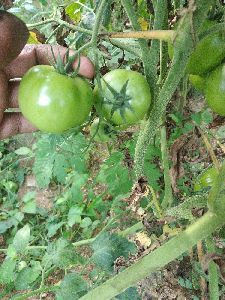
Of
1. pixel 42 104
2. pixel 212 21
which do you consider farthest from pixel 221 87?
pixel 42 104

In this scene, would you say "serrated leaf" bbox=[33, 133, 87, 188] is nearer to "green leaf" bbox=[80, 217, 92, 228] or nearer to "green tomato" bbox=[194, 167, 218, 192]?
"green tomato" bbox=[194, 167, 218, 192]

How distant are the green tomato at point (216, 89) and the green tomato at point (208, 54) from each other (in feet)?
0.06

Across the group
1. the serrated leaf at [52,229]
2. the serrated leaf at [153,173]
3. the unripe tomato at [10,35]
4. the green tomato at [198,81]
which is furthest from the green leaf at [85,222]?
the unripe tomato at [10,35]

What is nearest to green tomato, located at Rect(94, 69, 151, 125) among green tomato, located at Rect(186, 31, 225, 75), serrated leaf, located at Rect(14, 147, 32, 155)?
green tomato, located at Rect(186, 31, 225, 75)

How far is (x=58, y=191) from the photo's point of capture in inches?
117

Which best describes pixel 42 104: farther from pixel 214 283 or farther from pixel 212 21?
pixel 214 283

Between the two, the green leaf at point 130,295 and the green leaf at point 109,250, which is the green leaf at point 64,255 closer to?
the green leaf at point 109,250

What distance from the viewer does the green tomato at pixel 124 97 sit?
1004 mm

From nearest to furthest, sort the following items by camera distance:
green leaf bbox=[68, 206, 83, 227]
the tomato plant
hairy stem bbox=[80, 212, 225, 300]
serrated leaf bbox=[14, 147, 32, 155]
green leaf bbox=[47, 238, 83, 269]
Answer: hairy stem bbox=[80, 212, 225, 300], the tomato plant, green leaf bbox=[47, 238, 83, 269], green leaf bbox=[68, 206, 83, 227], serrated leaf bbox=[14, 147, 32, 155]

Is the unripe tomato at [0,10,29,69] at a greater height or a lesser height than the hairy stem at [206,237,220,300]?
greater

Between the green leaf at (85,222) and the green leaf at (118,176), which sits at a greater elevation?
the green leaf at (118,176)

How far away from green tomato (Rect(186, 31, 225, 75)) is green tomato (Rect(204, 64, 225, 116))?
19mm

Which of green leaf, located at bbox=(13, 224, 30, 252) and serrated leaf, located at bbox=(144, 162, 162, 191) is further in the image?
green leaf, located at bbox=(13, 224, 30, 252)

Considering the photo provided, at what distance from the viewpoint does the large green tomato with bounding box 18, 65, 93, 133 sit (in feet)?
3.23
